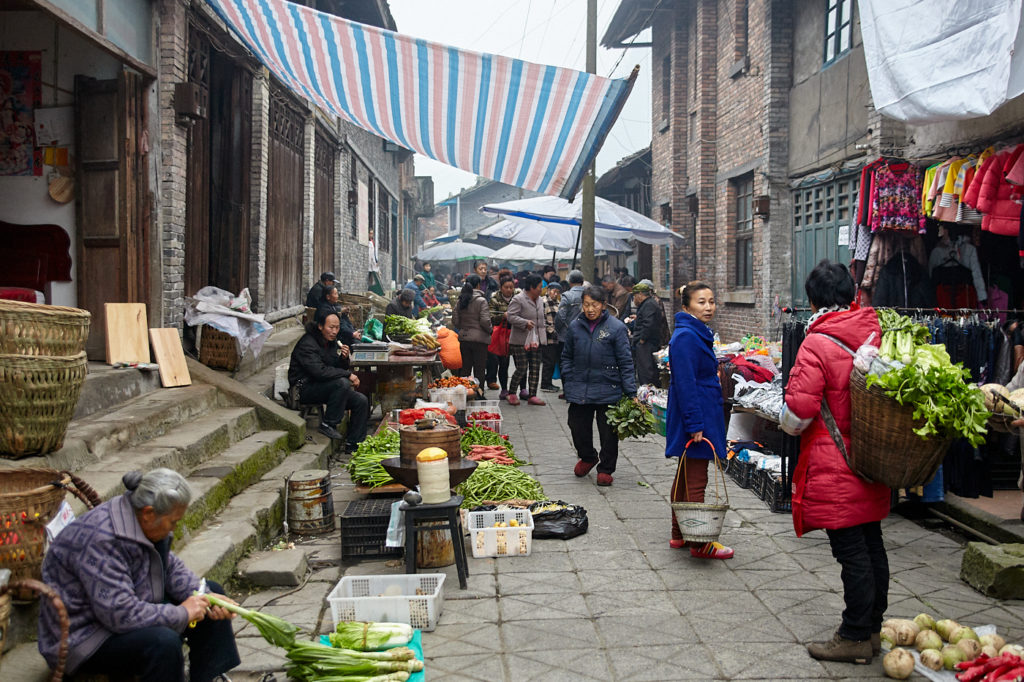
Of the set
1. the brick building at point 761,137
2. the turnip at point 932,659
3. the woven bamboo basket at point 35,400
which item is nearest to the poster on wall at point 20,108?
the woven bamboo basket at point 35,400

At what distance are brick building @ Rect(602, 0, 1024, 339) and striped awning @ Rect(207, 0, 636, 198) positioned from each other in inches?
143

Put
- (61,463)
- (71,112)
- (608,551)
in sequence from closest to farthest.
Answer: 1. (61,463)
2. (608,551)
3. (71,112)

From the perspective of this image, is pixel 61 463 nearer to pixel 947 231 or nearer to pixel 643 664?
pixel 643 664

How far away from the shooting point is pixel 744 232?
53.2ft

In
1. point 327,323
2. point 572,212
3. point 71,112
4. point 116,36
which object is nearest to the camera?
point 116,36

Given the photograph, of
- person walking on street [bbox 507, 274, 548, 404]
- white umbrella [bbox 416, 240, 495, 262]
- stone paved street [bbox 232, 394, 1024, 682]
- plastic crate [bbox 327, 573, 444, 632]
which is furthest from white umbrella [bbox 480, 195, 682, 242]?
white umbrella [bbox 416, 240, 495, 262]

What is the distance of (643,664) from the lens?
4094mm

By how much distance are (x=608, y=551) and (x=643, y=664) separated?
5.87 ft

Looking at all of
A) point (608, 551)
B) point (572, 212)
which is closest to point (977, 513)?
point (608, 551)

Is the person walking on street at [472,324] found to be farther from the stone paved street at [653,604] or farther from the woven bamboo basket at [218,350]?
the stone paved street at [653,604]

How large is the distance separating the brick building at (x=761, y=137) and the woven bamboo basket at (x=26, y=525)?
7273 millimetres

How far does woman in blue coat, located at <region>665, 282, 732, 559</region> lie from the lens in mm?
5648

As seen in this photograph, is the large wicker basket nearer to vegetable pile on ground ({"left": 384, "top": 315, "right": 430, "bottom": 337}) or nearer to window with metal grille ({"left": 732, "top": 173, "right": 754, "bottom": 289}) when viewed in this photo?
vegetable pile on ground ({"left": 384, "top": 315, "right": 430, "bottom": 337})

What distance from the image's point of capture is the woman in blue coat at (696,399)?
5.65 meters
